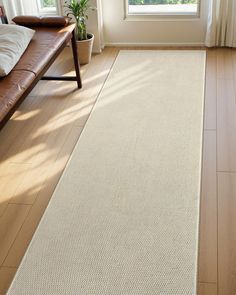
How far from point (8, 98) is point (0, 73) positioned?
0.90 ft

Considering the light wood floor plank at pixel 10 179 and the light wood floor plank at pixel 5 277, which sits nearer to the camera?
the light wood floor plank at pixel 5 277

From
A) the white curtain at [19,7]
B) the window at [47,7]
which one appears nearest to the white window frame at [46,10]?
the window at [47,7]

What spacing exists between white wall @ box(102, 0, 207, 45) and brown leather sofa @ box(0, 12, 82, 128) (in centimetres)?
87

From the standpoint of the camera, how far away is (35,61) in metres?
2.58

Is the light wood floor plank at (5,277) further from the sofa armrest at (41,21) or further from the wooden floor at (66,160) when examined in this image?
the sofa armrest at (41,21)

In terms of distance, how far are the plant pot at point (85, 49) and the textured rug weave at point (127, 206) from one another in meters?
0.69

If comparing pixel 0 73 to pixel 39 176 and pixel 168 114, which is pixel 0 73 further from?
pixel 168 114

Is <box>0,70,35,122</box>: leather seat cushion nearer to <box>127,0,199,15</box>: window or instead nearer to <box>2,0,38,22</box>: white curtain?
<box>2,0,38,22</box>: white curtain

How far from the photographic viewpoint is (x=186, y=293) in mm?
1654

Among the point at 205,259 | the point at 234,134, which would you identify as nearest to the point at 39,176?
the point at 205,259

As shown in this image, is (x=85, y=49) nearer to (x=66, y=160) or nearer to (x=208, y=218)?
(x=66, y=160)

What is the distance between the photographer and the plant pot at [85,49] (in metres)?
3.63

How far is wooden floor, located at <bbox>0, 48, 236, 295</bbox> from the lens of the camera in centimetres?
183

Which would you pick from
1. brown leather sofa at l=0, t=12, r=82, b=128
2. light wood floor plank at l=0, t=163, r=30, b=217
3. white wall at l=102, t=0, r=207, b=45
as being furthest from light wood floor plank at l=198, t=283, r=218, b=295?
white wall at l=102, t=0, r=207, b=45
